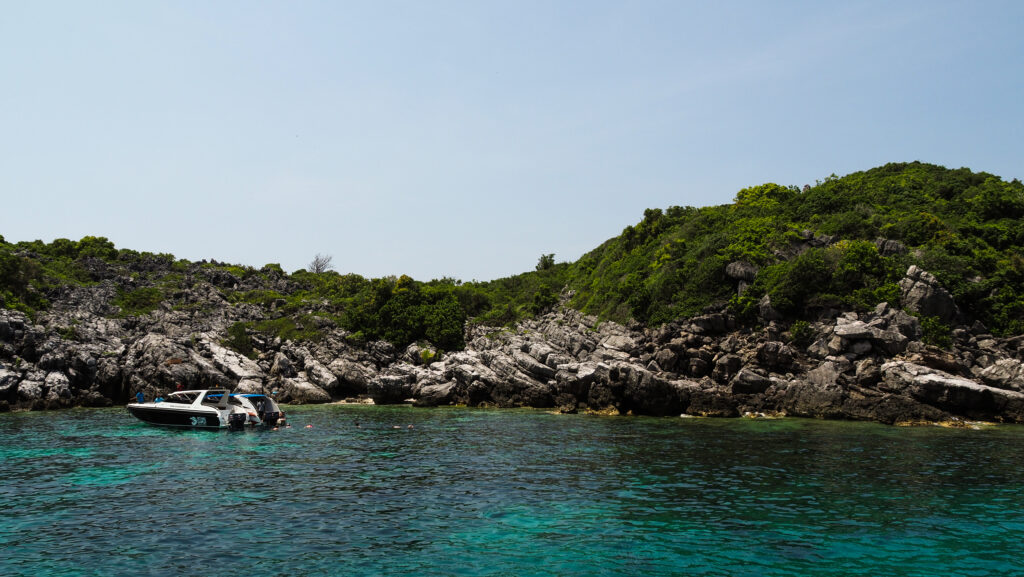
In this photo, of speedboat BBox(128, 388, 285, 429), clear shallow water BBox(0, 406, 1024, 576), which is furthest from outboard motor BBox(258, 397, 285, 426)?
clear shallow water BBox(0, 406, 1024, 576)

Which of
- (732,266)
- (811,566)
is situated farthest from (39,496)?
(732,266)

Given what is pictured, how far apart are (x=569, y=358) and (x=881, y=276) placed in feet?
102

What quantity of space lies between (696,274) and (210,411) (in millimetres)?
50478

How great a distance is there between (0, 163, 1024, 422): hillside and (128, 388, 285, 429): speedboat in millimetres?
19972

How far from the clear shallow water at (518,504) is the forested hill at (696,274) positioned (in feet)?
73.5

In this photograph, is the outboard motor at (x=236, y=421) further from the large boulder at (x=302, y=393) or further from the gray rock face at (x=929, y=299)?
the gray rock face at (x=929, y=299)

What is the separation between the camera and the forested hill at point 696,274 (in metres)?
53.8

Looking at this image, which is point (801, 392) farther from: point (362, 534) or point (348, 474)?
point (362, 534)

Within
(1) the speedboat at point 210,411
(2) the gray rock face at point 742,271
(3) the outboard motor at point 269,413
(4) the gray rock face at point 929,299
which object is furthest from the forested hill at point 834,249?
(1) the speedboat at point 210,411

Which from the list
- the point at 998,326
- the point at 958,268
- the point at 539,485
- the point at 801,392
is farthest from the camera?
the point at 958,268

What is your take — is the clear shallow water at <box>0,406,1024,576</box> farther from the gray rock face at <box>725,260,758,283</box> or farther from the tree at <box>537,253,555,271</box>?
the tree at <box>537,253,555,271</box>

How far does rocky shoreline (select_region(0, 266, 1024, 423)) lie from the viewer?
4234 centimetres

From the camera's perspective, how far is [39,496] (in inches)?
776

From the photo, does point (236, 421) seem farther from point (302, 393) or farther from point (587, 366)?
point (587, 366)
